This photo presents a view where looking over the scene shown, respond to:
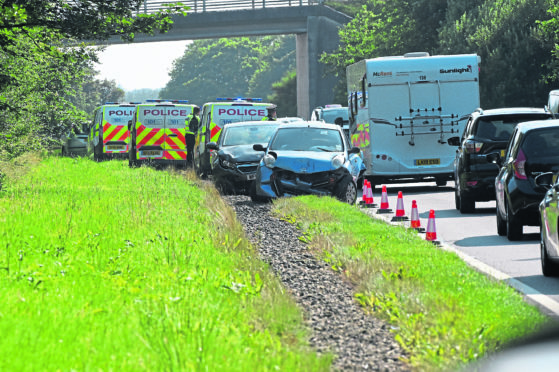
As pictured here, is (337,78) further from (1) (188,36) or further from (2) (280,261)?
(2) (280,261)

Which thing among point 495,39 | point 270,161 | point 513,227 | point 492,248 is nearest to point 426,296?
point 492,248

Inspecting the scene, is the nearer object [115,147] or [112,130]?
[112,130]

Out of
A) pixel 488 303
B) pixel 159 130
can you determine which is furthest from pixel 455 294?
pixel 159 130

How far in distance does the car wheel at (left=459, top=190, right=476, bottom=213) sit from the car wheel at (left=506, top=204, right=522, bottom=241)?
426 centimetres

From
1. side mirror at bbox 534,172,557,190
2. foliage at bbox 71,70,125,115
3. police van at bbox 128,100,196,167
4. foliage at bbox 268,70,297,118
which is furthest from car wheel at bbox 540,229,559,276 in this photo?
foliage at bbox 71,70,125,115

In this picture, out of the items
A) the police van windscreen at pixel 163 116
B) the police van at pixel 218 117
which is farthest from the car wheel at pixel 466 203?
the police van windscreen at pixel 163 116

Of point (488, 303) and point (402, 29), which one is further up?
point (402, 29)

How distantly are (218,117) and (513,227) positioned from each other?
51.2 feet

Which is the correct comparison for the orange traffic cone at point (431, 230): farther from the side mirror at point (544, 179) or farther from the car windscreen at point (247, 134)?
the car windscreen at point (247, 134)

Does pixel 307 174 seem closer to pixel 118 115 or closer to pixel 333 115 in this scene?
pixel 333 115

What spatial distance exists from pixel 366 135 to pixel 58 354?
66.0ft

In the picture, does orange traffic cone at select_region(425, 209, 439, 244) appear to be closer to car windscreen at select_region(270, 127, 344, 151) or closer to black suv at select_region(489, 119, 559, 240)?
black suv at select_region(489, 119, 559, 240)

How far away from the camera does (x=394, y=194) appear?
82.0 feet

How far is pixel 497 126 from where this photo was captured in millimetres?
18109
